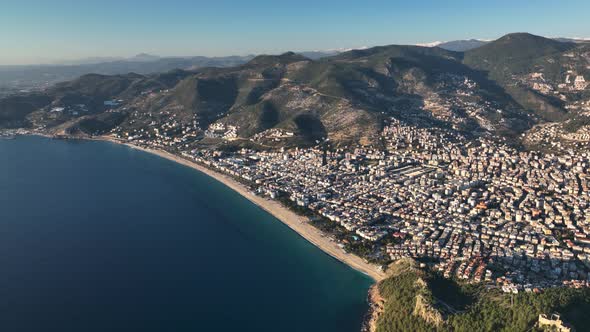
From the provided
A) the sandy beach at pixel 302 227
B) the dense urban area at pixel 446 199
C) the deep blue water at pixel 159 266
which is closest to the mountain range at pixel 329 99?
the dense urban area at pixel 446 199

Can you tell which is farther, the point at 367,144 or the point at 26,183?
the point at 367,144

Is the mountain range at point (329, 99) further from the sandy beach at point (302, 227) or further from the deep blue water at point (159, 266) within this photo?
the deep blue water at point (159, 266)

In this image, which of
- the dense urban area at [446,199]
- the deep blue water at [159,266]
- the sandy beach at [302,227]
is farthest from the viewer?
the sandy beach at [302,227]

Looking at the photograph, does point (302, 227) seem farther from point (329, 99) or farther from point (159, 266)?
point (329, 99)

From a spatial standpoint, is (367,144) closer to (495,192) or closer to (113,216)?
(495,192)

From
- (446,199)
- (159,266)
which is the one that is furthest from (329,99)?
(159,266)

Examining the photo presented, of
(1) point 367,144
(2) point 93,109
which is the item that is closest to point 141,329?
(1) point 367,144
